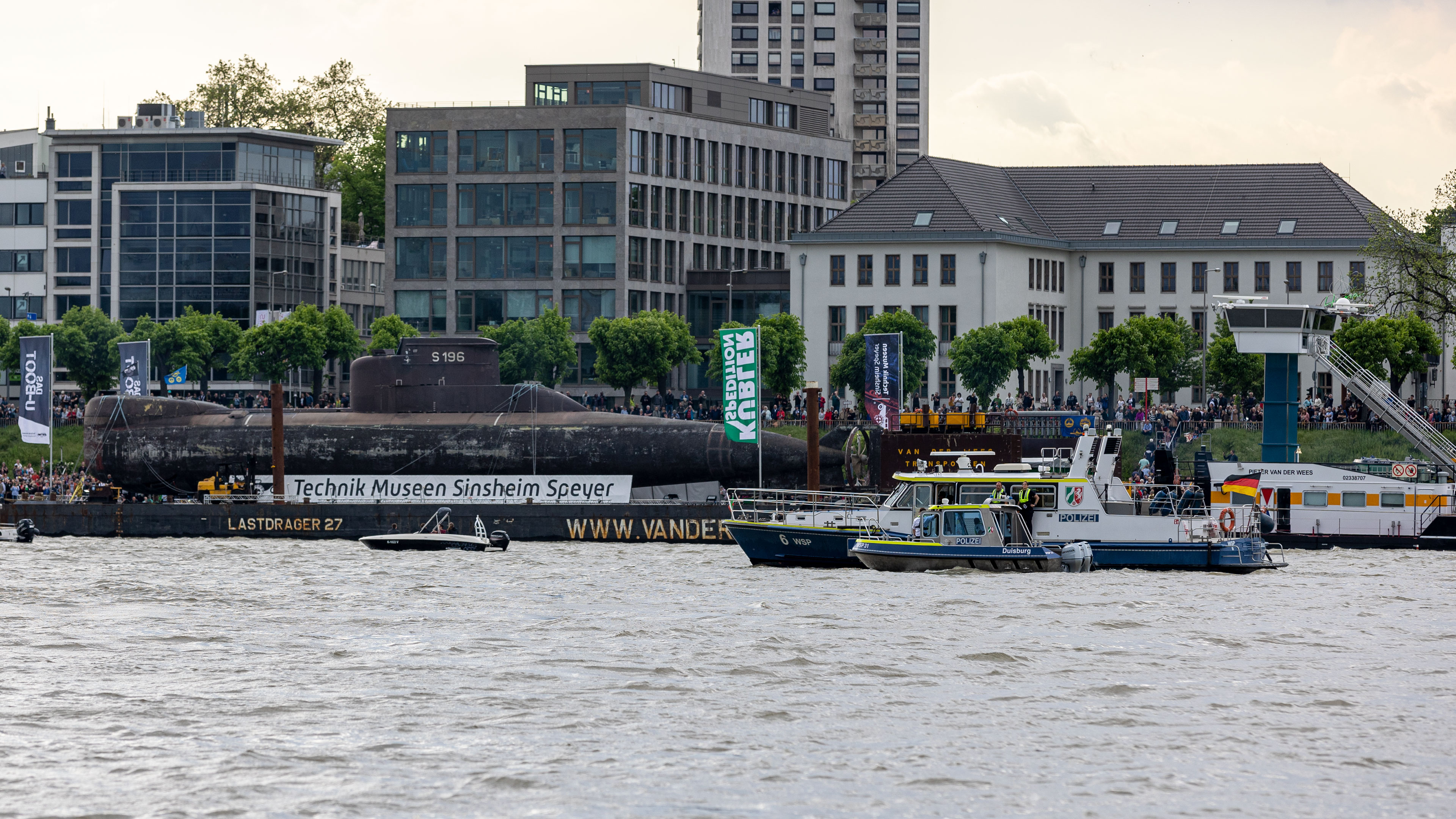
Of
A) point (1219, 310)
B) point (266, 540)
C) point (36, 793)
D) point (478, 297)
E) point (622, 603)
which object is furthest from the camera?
point (478, 297)

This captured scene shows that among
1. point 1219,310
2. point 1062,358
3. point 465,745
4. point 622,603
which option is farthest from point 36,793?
point 1062,358

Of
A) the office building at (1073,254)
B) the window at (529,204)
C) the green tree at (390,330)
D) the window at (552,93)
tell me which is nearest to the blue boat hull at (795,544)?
the office building at (1073,254)

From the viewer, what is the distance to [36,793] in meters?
21.0

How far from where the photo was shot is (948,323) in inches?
3942

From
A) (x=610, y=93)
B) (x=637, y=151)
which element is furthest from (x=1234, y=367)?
(x=610, y=93)

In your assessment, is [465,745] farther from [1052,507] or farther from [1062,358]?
[1062,358]

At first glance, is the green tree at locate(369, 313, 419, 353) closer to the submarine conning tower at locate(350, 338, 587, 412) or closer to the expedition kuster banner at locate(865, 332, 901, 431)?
the submarine conning tower at locate(350, 338, 587, 412)

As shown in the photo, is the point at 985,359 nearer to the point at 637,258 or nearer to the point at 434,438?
the point at 637,258

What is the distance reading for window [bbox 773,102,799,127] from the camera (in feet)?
396

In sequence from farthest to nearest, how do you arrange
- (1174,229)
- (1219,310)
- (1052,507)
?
1. (1174,229)
2. (1219,310)
3. (1052,507)

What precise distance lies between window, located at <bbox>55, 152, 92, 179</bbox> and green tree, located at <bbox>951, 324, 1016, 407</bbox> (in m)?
59.5

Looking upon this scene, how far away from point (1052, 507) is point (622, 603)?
13.1 meters

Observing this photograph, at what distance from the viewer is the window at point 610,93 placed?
4481 inches

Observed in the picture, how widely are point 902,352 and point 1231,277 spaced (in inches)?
903
